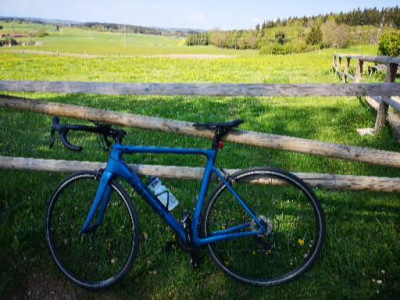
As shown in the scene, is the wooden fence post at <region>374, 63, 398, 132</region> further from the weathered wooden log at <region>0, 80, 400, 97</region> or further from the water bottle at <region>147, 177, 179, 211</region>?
the water bottle at <region>147, 177, 179, 211</region>

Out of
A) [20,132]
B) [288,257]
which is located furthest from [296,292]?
[20,132]

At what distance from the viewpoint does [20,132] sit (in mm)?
7223

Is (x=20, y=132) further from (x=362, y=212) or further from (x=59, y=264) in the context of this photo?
(x=362, y=212)

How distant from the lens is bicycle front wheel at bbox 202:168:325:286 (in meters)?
2.87

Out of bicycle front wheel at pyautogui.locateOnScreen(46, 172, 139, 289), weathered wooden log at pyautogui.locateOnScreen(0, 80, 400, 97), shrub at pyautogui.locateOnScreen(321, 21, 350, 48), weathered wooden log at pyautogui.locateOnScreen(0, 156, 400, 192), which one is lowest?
bicycle front wheel at pyautogui.locateOnScreen(46, 172, 139, 289)

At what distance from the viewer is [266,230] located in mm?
2902

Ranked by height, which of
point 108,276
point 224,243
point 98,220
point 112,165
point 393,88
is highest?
point 393,88

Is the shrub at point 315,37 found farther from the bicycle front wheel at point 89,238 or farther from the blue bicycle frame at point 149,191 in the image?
Answer: the blue bicycle frame at point 149,191

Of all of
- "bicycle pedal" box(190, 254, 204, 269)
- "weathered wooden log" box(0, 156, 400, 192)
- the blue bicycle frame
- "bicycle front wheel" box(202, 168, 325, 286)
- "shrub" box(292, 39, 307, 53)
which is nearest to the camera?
the blue bicycle frame

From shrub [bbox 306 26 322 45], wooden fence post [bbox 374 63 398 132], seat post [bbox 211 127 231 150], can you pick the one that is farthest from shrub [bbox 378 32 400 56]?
shrub [bbox 306 26 322 45]

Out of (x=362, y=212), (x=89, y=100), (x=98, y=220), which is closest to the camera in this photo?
(x=98, y=220)

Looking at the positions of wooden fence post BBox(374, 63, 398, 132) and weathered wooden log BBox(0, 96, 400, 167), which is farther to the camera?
wooden fence post BBox(374, 63, 398, 132)

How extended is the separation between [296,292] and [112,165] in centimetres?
202

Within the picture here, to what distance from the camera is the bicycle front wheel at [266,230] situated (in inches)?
113
